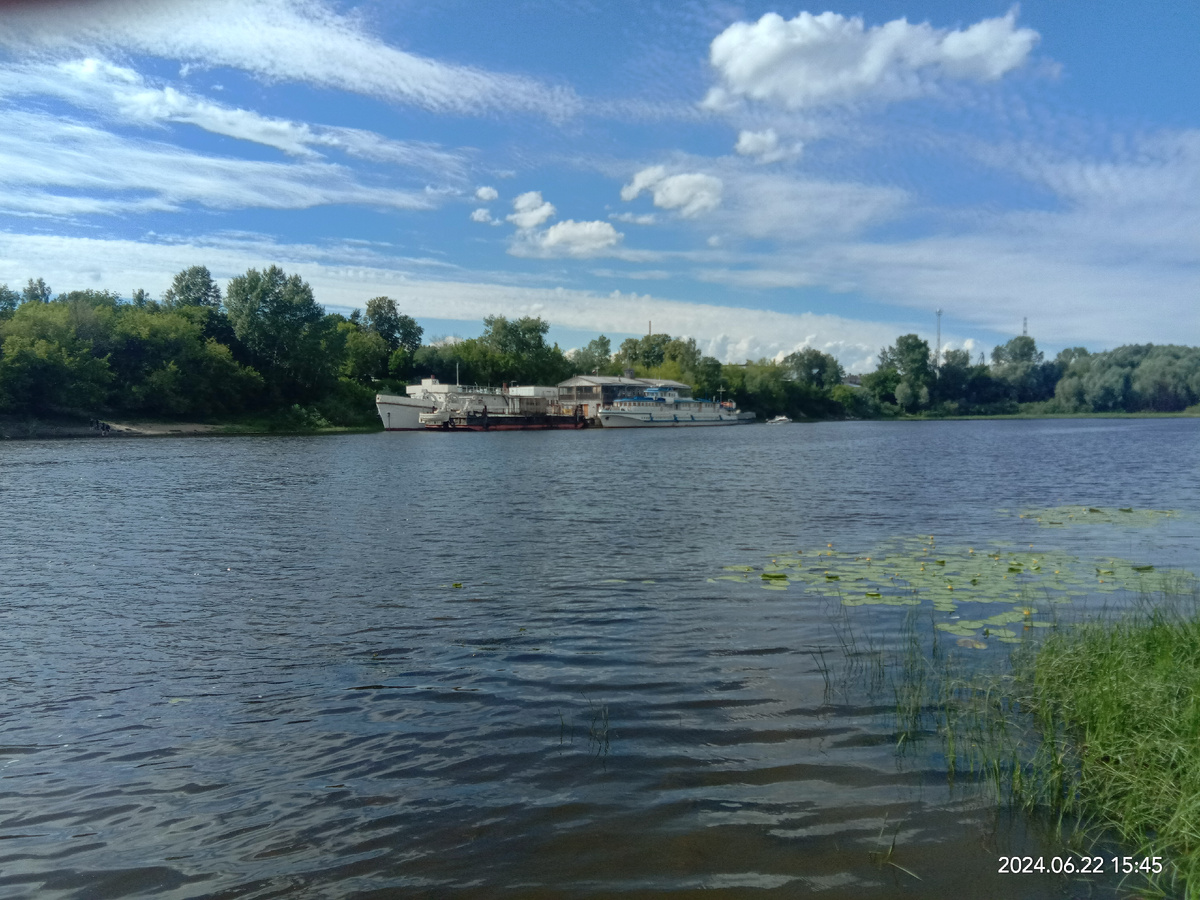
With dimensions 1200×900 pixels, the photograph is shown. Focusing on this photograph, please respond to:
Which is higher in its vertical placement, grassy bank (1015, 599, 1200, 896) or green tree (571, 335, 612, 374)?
Answer: green tree (571, 335, 612, 374)

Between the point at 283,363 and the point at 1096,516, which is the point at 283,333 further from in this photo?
the point at 1096,516

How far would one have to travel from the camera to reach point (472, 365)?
142625mm

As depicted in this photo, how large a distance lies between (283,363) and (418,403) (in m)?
18.0

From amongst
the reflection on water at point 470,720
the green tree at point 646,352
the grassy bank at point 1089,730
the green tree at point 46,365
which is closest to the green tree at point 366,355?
the green tree at point 46,365

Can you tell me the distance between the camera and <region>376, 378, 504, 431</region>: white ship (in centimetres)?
11012

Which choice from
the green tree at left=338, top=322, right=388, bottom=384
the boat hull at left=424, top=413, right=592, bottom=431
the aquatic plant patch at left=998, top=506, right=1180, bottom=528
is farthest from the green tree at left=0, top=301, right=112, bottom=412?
the aquatic plant patch at left=998, top=506, right=1180, bottom=528

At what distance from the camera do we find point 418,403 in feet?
365

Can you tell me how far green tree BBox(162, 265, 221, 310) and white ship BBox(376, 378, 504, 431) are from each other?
34.1 m

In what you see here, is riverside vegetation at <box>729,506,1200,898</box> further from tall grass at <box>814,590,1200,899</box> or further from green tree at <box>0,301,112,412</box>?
green tree at <box>0,301,112,412</box>

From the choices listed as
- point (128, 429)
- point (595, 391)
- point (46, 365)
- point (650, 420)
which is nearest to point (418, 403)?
point (650, 420)

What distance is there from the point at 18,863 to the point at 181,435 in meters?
85.9

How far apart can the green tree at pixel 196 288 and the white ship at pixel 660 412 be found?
62.3 metres

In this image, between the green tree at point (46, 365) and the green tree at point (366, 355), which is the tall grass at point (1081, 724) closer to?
the green tree at point (46, 365)

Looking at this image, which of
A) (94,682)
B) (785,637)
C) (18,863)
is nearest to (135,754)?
(18,863)
